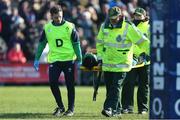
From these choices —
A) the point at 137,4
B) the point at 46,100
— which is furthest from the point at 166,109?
the point at 137,4

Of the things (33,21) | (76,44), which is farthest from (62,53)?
(33,21)

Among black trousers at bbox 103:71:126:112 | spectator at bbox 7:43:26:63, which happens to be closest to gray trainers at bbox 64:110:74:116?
black trousers at bbox 103:71:126:112

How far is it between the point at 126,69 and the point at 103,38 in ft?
2.90

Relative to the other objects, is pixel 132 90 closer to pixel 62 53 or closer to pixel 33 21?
pixel 62 53

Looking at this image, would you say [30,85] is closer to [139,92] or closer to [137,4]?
[137,4]

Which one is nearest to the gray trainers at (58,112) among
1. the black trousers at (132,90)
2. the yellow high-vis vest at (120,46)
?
the yellow high-vis vest at (120,46)

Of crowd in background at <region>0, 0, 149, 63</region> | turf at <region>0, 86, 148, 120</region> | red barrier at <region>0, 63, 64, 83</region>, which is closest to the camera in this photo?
turf at <region>0, 86, 148, 120</region>

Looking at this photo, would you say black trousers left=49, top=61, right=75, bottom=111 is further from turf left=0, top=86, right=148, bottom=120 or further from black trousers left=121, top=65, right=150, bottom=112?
black trousers left=121, top=65, right=150, bottom=112

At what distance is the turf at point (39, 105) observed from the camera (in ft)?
57.0

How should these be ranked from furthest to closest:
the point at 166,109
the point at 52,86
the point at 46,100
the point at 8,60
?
1. the point at 8,60
2. the point at 46,100
3. the point at 52,86
4. the point at 166,109

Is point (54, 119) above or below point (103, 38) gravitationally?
below

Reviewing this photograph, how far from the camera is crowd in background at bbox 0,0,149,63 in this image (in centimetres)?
3152

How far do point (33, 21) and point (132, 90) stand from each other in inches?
582

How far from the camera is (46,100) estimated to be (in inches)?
889
